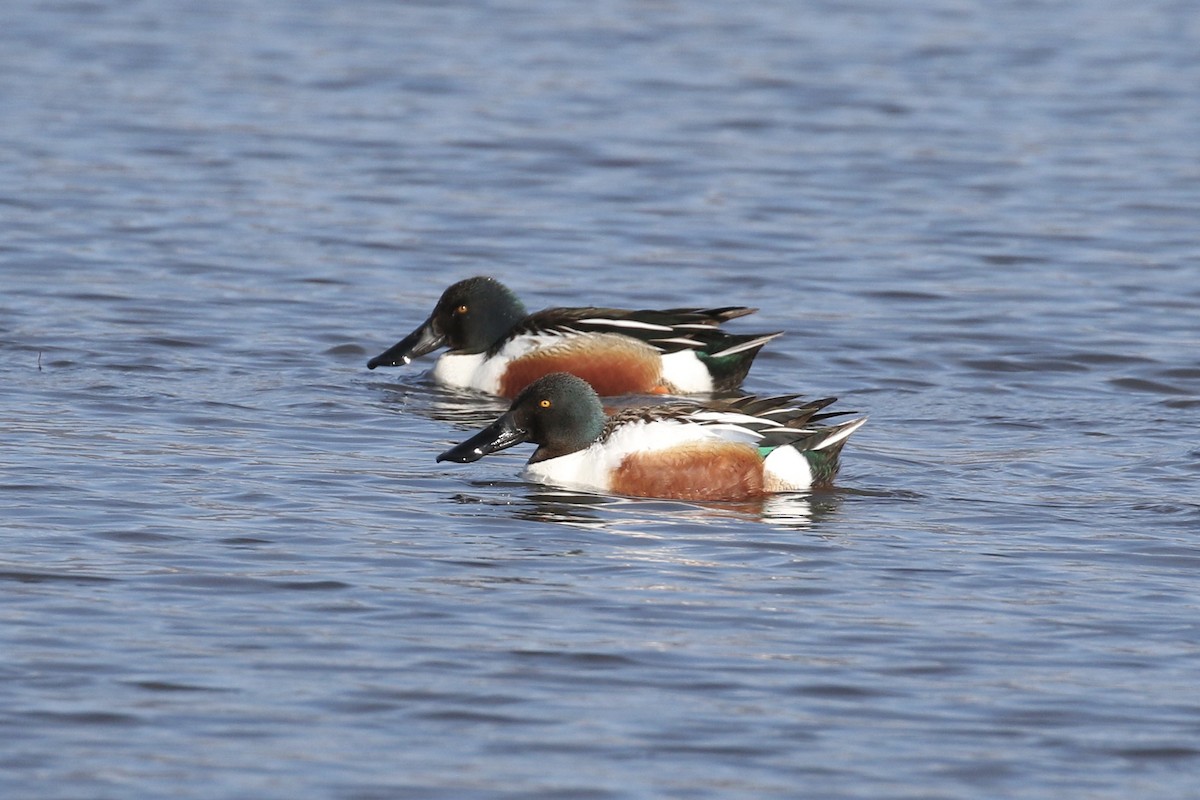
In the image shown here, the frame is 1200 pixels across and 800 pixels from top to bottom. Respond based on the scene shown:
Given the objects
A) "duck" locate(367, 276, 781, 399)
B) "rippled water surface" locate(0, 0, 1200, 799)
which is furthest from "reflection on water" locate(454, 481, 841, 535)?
"duck" locate(367, 276, 781, 399)

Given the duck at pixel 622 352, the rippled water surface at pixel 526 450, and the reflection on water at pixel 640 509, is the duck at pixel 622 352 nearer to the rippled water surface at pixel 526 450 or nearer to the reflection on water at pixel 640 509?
the rippled water surface at pixel 526 450

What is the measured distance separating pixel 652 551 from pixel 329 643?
1.67 metres

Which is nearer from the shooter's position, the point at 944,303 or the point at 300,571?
the point at 300,571

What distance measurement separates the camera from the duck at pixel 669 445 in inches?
356

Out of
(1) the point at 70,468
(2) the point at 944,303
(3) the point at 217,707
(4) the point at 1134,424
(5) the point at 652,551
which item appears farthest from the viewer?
(2) the point at 944,303

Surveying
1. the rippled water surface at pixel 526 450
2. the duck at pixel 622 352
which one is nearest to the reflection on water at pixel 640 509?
the rippled water surface at pixel 526 450

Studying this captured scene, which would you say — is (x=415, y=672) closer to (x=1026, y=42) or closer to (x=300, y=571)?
(x=300, y=571)

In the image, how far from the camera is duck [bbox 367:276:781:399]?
11484 millimetres

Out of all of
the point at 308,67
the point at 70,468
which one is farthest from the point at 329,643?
the point at 308,67

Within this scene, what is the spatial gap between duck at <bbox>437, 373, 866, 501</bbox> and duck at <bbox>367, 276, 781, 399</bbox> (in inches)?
79.6

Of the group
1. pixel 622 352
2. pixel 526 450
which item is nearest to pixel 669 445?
pixel 526 450

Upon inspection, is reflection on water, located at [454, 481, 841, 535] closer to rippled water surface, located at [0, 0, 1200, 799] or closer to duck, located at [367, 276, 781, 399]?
rippled water surface, located at [0, 0, 1200, 799]

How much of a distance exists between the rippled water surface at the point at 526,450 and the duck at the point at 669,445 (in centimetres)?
16

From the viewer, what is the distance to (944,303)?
1368cm
